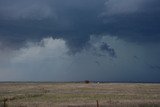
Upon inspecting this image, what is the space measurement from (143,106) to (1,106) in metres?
12.4

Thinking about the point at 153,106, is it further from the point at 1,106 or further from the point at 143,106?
the point at 1,106

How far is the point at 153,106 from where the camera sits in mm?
32469

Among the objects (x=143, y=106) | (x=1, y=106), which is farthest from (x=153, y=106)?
(x=1, y=106)

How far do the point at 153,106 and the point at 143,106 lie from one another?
0.86m

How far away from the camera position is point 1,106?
108 feet

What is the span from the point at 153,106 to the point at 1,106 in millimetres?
13225

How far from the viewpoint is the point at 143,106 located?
32.7 meters
